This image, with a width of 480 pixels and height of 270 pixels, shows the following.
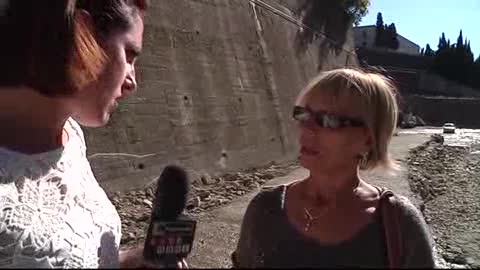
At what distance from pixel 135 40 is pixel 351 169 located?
54 centimetres

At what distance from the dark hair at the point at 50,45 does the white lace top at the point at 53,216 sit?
4.9 inches

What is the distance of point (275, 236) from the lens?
52.7 inches

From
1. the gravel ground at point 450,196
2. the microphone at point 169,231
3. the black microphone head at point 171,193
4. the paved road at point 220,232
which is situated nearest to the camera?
the microphone at point 169,231

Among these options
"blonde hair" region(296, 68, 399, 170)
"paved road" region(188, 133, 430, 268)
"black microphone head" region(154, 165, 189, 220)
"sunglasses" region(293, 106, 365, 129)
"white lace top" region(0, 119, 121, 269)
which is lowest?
"paved road" region(188, 133, 430, 268)

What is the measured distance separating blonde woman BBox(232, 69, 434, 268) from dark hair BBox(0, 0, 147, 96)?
467mm

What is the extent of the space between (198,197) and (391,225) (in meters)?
3.14

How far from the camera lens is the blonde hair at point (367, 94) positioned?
1.33 metres

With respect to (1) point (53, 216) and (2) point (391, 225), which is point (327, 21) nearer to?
(2) point (391, 225)

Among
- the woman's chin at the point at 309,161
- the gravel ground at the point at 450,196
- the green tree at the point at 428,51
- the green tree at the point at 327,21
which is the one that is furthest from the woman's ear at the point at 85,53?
the green tree at the point at 428,51

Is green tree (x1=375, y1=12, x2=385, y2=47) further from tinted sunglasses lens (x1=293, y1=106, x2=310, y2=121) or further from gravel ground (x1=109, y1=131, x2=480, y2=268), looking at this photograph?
tinted sunglasses lens (x1=293, y1=106, x2=310, y2=121)

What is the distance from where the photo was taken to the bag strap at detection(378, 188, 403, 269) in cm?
124

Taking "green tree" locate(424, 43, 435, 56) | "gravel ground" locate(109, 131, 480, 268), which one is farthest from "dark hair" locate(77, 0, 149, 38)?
"green tree" locate(424, 43, 435, 56)

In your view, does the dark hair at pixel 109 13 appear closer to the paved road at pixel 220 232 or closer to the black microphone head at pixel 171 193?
the black microphone head at pixel 171 193

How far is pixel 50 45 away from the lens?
100cm
